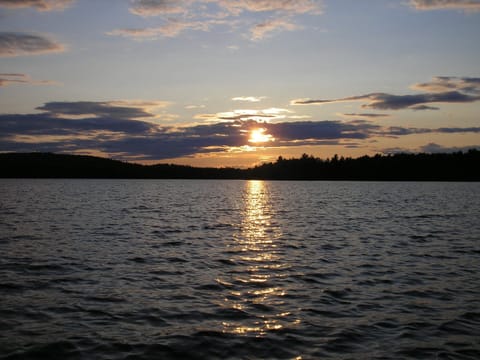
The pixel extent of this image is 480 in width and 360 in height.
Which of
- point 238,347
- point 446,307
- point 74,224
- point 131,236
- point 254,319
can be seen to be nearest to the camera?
point 238,347

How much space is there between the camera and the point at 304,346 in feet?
39.6

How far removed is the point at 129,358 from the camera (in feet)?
36.6

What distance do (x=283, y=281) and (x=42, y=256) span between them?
1466 cm

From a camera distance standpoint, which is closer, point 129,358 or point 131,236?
point 129,358

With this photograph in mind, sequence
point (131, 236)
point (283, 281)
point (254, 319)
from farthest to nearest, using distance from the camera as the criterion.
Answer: point (131, 236)
point (283, 281)
point (254, 319)

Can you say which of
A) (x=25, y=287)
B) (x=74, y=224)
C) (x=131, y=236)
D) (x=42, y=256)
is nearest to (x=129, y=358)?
(x=25, y=287)

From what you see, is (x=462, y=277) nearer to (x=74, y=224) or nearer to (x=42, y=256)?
(x=42, y=256)

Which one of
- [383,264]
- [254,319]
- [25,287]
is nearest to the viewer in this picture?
[254,319]

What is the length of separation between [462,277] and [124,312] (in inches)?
623

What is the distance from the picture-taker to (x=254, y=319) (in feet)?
47.5

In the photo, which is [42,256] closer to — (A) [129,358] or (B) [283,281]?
(B) [283,281]

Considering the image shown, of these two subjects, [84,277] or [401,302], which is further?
[84,277]

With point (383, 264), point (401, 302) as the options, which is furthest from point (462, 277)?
point (401, 302)

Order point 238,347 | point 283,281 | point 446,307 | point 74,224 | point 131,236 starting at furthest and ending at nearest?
point 74,224 < point 131,236 < point 283,281 < point 446,307 < point 238,347
